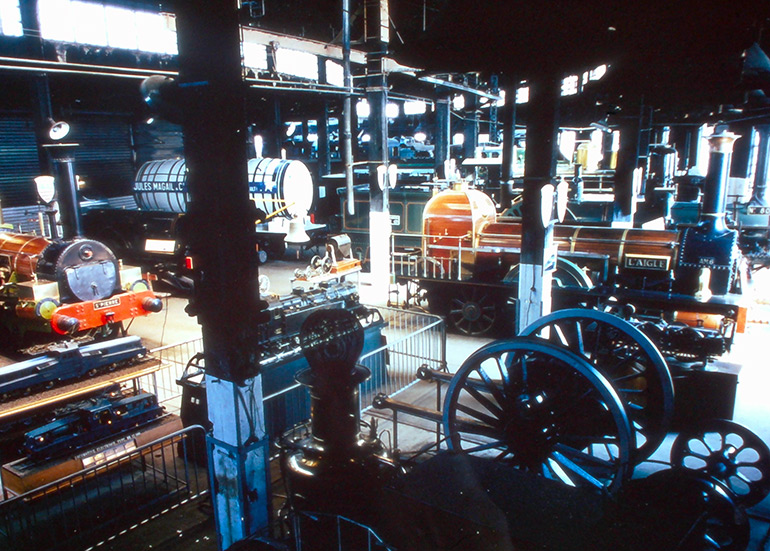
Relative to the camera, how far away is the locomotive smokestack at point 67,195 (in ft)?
42.5

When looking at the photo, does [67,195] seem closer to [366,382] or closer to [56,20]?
[366,382]

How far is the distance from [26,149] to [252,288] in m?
20.5

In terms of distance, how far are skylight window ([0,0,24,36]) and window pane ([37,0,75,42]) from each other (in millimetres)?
800

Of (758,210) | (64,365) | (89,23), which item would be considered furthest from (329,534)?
(758,210)

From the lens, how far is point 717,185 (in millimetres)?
10172

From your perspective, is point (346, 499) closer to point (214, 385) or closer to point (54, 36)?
point (214, 385)

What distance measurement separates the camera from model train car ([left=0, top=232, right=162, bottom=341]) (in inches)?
419

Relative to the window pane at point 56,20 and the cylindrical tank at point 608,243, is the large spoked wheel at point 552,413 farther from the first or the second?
the window pane at point 56,20

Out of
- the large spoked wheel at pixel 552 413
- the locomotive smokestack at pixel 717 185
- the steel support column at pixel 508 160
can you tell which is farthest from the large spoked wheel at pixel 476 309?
the large spoked wheel at pixel 552 413

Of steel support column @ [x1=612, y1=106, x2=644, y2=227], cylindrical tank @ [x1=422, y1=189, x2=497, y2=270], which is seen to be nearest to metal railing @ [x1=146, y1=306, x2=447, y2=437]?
cylindrical tank @ [x1=422, y1=189, x2=497, y2=270]

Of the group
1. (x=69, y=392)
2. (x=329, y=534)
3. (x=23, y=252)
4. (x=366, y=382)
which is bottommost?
(x=366, y=382)

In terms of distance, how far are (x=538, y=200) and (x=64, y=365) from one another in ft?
25.2

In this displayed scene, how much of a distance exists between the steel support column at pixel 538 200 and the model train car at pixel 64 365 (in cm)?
656

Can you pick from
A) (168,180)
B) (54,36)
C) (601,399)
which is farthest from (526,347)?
(54,36)
